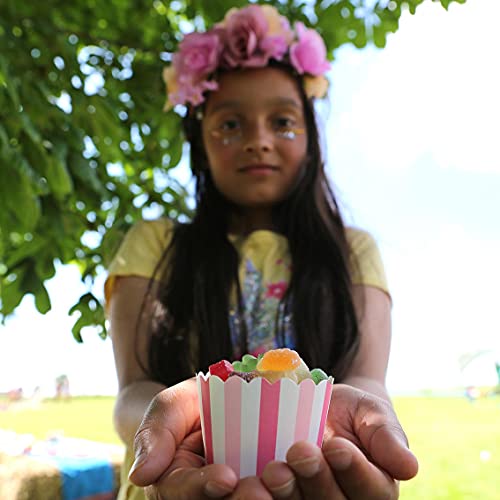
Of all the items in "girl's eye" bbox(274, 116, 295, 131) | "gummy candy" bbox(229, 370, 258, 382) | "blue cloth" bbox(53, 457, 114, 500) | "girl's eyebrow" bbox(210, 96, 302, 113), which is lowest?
"blue cloth" bbox(53, 457, 114, 500)

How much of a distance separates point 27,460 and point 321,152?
1939 mm

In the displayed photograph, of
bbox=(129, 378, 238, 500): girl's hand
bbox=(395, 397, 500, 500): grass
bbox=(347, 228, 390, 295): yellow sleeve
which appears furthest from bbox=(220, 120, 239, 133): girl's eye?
bbox=(395, 397, 500, 500): grass

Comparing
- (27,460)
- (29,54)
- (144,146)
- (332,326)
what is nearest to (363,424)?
(332,326)

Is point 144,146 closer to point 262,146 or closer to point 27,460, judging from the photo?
point 262,146

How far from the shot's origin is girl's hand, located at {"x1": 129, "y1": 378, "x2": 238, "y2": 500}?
80cm

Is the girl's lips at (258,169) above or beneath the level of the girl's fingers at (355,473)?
above

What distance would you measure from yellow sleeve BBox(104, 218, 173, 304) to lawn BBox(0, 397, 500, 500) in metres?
2.82

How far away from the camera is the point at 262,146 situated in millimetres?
1776

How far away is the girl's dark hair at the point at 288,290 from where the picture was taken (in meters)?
1.69

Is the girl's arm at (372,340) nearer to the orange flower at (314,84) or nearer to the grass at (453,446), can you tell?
the orange flower at (314,84)

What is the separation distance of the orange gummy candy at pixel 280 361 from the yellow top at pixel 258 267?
757 mm

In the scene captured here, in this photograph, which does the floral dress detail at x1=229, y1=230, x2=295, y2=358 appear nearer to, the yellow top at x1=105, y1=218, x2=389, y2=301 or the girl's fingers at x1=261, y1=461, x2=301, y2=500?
the yellow top at x1=105, y1=218, x2=389, y2=301

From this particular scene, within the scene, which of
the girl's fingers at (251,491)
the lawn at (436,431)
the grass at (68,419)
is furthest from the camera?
the grass at (68,419)

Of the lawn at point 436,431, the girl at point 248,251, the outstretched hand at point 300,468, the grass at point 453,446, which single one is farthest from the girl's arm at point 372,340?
the grass at point 453,446
